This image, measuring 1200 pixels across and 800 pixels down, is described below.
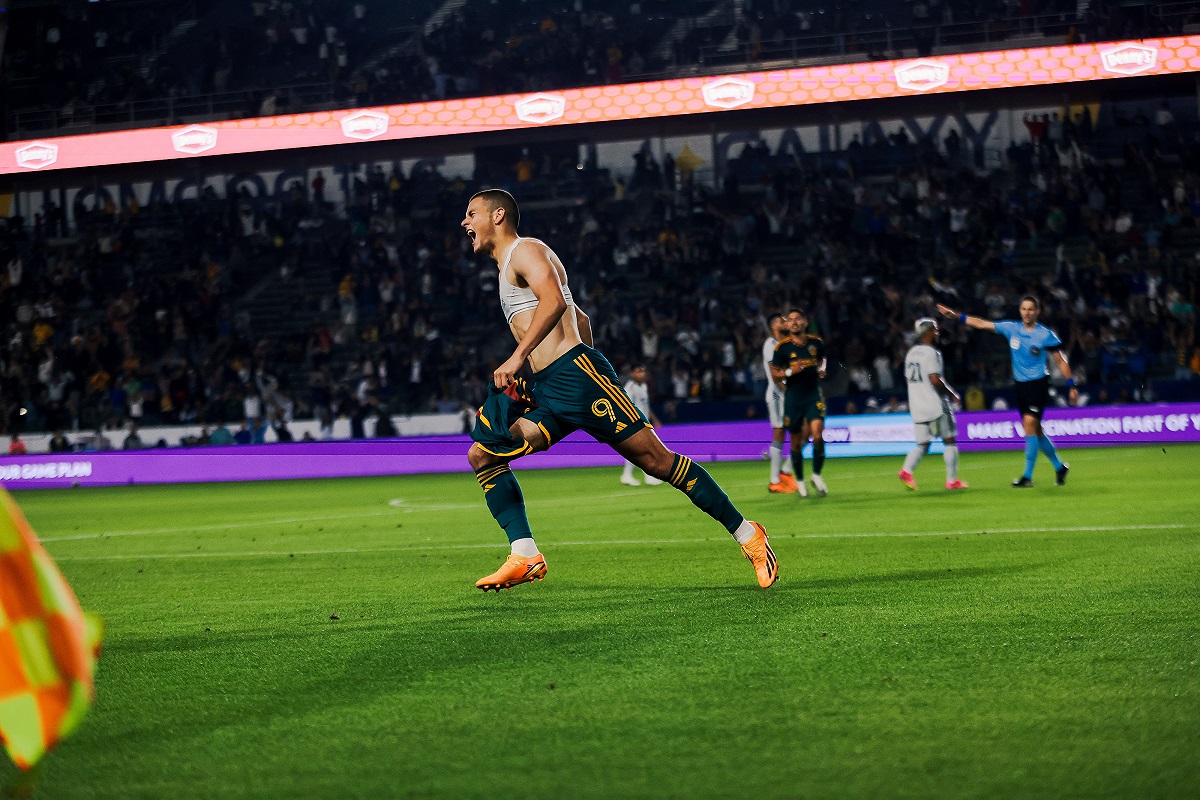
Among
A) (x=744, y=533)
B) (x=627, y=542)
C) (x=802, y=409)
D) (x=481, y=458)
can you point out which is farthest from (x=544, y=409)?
(x=802, y=409)

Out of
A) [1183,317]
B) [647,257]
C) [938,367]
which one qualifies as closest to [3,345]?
[647,257]

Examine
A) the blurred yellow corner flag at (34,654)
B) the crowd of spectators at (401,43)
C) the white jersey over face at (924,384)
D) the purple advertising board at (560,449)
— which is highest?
the crowd of spectators at (401,43)

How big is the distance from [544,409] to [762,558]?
4.79 ft

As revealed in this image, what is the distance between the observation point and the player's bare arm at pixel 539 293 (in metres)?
7.09

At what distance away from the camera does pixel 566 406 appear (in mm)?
7273

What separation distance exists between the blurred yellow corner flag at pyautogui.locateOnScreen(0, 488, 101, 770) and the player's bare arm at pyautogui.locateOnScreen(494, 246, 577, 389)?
148 inches

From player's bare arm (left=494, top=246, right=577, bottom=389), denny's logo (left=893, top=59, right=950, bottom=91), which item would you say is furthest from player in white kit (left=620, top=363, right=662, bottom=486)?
player's bare arm (left=494, top=246, right=577, bottom=389)

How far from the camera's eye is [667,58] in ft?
107

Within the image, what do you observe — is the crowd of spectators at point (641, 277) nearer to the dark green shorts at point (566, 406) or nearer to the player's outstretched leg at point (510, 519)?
the player's outstretched leg at point (510, 519)

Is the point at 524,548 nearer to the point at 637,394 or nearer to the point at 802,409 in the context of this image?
the point at 802,409

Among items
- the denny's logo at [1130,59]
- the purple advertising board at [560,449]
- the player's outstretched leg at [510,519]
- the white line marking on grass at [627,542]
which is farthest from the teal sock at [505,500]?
the denny's logo at [1130,59]

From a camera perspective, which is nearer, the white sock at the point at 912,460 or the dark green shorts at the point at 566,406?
the dark green shorts at the point at 566,406

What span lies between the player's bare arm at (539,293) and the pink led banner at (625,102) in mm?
21944

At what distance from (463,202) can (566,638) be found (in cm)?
2936
